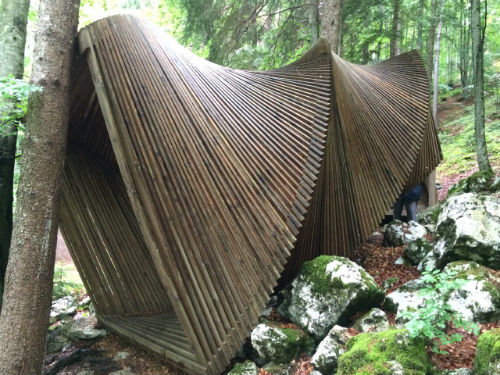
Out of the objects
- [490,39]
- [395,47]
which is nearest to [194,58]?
[395,47]

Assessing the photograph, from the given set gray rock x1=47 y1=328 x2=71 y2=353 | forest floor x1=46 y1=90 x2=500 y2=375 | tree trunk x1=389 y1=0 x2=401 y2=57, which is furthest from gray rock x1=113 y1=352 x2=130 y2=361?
tree trunk x1=389 y1=0 x2=401 y2=57

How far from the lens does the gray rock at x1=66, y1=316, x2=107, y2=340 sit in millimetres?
4496

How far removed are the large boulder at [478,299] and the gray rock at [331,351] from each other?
87 cm

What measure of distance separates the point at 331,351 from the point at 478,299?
123 cm

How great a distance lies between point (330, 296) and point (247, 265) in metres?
0.87

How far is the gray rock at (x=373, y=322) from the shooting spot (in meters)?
3.12

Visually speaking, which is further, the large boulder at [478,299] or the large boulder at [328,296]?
the large boulder at [328,296]

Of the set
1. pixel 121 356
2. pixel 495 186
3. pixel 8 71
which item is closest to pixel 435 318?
pixel 121 356

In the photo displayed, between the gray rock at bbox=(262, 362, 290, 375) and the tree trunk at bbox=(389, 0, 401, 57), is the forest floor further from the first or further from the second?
the tree trunk at bbox=(389, 0, 401, 57)

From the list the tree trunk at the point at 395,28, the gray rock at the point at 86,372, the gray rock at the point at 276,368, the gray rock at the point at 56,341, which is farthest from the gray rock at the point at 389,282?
the tree trunk at the point at 395,28

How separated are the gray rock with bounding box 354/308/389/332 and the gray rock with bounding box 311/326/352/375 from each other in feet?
0.58

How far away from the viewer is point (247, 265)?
3.27 m

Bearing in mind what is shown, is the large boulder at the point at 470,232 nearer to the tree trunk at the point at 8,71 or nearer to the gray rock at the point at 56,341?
the gray rock at the point at 56,341

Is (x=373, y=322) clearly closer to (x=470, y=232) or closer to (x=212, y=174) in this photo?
(x=470, y=232)
